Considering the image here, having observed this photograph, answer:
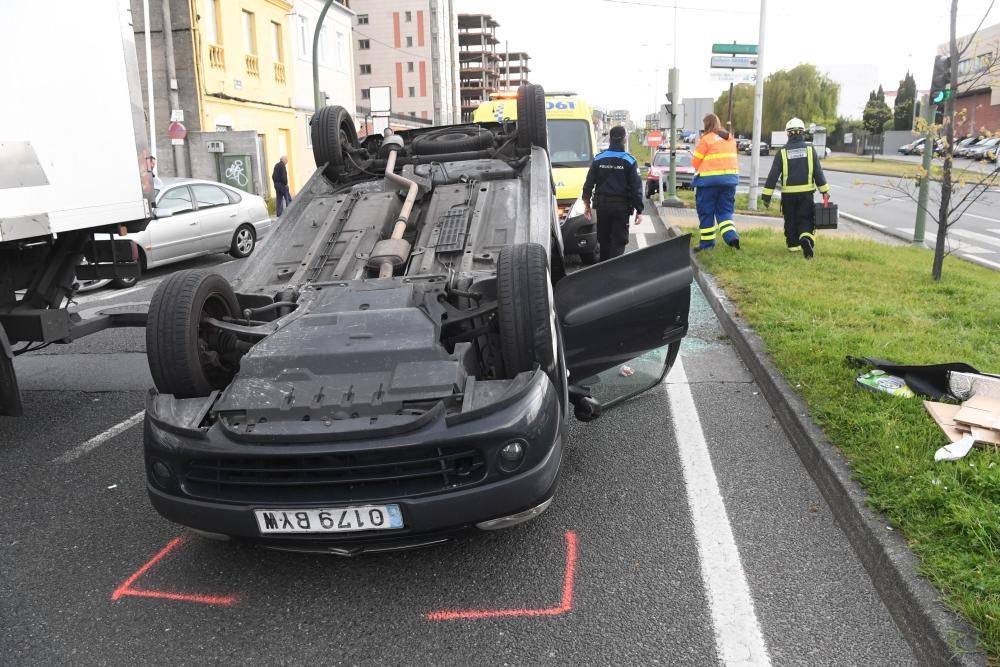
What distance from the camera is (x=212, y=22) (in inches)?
957

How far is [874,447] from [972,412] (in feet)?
1.93

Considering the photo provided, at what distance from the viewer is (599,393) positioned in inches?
203

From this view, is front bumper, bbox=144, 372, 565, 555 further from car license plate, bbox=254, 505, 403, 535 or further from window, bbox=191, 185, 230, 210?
window, bbox=191, 185, 230, 210

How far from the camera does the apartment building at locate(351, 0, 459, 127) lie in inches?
2676

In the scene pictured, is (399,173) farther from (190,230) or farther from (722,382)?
(190,230)

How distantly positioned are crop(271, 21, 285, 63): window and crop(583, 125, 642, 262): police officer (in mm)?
22685

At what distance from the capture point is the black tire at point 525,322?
343cm

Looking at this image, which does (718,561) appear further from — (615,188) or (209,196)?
(209,196)

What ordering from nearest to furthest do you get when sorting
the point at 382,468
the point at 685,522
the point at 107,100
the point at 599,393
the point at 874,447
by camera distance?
the point at 382,468 → the point at 685,522 → the point at 874,447 → the point at 599,393 → the point at 107,100

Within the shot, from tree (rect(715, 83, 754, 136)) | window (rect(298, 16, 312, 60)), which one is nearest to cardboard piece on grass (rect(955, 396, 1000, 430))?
window (rect(298, 16, 312, 60))

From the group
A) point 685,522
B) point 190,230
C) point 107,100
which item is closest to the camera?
point 685,522

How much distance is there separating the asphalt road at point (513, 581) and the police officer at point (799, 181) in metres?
6.26

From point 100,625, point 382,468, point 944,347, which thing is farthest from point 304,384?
point 944,347

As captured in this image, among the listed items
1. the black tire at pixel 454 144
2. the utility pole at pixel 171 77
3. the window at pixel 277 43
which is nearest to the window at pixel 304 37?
the window at pixel 277 43
